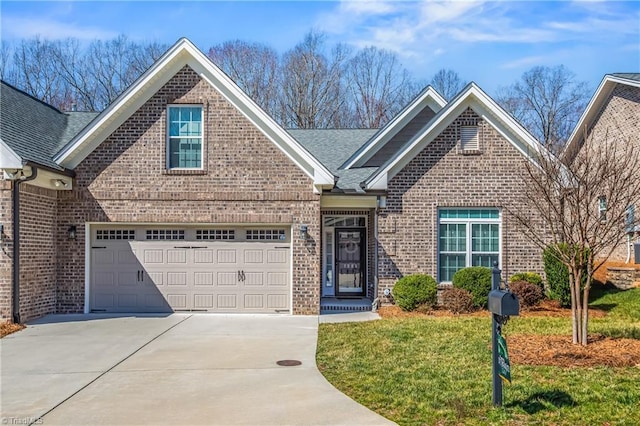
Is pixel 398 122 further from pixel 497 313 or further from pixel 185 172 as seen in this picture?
pixel 497 313

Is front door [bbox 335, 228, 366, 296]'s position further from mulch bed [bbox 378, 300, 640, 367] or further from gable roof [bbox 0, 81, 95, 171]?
gable roof [bbox 0, 81, 95, 171]

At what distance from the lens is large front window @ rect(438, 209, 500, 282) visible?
1562 centimetres

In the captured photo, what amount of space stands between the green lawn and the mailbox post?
0.24 metres

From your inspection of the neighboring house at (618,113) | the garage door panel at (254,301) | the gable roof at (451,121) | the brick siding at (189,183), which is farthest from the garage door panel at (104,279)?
the neighboring house at (618,113)

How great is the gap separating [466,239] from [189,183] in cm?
732

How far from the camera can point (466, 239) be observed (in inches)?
617

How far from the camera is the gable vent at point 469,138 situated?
15.7m

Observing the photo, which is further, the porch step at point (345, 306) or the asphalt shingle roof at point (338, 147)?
the asphalt shingle roof at point (338, 147)

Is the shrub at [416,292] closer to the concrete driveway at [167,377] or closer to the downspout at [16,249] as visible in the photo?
the concrete driveway at [167,377]

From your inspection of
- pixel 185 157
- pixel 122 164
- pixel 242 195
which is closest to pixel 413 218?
pixel 242 195

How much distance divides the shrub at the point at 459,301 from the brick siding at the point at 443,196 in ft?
3.46

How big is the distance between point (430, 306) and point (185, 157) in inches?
282

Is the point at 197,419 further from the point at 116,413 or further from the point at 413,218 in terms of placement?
the point at 413,218

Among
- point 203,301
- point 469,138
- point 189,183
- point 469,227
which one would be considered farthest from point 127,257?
point 469,138
